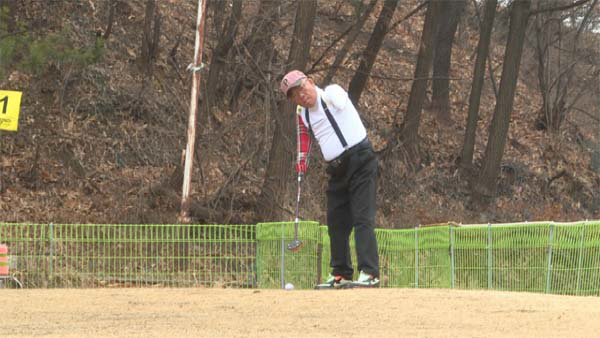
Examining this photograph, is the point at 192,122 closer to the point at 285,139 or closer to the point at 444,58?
the point at 285,139

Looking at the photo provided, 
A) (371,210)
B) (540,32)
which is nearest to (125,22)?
(540,32)

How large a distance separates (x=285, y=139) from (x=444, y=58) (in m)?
14.6

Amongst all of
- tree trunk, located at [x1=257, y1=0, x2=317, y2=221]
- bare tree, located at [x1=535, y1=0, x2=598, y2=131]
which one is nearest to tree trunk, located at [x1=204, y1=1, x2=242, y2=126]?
tree trunk, located at [x1=257, y1=0, x2=317, y2=221]

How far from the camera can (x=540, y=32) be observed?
120 ft

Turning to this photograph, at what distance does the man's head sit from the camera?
10.3m

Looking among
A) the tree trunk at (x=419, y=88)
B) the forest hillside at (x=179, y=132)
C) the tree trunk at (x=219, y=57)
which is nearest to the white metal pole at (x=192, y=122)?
the forest hillside at (x=179, y=132)

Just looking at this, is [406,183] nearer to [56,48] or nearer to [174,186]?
[174,186]

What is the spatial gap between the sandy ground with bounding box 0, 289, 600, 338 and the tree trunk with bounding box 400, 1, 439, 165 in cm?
1993

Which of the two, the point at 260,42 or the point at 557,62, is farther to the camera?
the point at 557,62

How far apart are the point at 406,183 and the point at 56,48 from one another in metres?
10.4

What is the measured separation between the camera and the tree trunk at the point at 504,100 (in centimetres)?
2923

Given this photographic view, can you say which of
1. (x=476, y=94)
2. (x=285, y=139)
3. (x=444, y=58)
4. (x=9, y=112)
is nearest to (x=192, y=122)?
(x=285, y=139)

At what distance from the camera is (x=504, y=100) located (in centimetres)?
2989

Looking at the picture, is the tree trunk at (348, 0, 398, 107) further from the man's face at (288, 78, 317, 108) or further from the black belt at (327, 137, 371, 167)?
the man's face at (288, 78, 317, 108)
